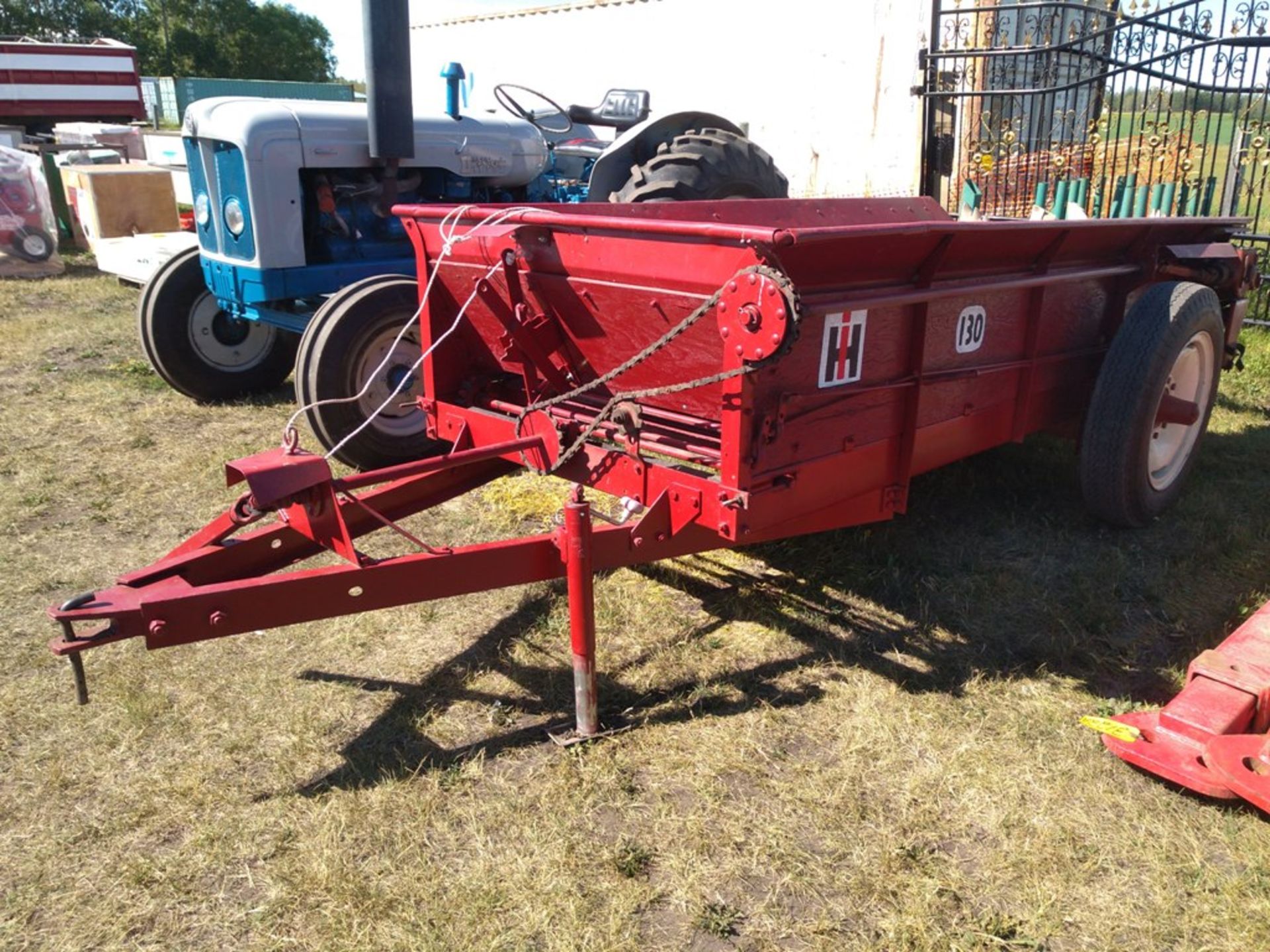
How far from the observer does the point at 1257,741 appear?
2502 millimetres

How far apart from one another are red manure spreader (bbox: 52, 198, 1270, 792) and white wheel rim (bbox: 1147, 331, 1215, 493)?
4cm

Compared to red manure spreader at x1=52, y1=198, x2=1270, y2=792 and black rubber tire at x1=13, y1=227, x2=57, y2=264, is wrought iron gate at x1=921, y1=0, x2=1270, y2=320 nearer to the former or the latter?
red manure spreader at x1=52, y1=198, x2=1270, y2=792

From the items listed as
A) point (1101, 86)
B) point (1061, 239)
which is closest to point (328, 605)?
point (1061, 239)

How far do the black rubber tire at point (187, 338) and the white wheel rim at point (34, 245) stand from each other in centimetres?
638

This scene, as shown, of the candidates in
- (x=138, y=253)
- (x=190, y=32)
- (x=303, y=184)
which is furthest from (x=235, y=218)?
(x=190, y=32)

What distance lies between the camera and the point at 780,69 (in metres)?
13.9

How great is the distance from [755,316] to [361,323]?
2.46m

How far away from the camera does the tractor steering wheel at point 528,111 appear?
604cm

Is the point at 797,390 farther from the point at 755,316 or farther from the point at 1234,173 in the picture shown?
the point at 1234,173

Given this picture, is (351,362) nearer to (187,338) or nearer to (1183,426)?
(187,338)

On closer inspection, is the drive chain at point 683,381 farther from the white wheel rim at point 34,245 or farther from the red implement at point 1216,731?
the white wheel rim at point 34,245

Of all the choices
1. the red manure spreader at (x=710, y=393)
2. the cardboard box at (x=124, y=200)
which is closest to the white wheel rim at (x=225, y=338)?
the red manure spreader at (x=710, y=393)

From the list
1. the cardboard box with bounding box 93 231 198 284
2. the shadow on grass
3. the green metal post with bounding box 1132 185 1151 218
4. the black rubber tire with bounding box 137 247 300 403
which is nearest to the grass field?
the shadow on grass

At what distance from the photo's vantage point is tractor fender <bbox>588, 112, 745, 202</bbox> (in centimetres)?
538
